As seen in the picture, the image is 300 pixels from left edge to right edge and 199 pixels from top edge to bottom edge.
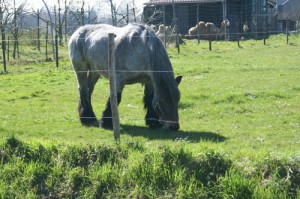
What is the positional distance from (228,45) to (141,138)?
1110 inches

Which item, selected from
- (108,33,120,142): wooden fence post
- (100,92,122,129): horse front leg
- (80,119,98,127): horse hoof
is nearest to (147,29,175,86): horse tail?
(100,92,122,129): horse front leg

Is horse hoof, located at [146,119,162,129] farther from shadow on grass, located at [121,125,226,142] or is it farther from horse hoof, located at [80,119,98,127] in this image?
horse hoof, located at [80,119,98,127]

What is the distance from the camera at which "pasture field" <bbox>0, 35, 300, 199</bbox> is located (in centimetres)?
754

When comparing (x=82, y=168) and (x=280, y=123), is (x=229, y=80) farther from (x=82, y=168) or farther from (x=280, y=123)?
(x=82, y=168)

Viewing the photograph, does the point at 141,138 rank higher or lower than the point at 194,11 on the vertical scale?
lower

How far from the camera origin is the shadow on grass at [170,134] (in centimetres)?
1081

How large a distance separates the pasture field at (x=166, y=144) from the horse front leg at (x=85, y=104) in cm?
29

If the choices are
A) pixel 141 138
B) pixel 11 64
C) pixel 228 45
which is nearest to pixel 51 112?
pixel 141 138

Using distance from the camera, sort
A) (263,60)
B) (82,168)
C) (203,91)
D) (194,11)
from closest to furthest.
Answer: (82,168), (203,91), (263,60), (194,11)

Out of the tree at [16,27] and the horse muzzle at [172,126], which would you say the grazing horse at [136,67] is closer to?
the horse muzzle at [172,126]

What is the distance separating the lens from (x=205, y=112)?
1358 cm

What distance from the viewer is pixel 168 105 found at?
11398 mm

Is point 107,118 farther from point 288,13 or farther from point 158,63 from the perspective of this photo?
point 288,13

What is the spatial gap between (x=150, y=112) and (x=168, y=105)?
3.56 feet
